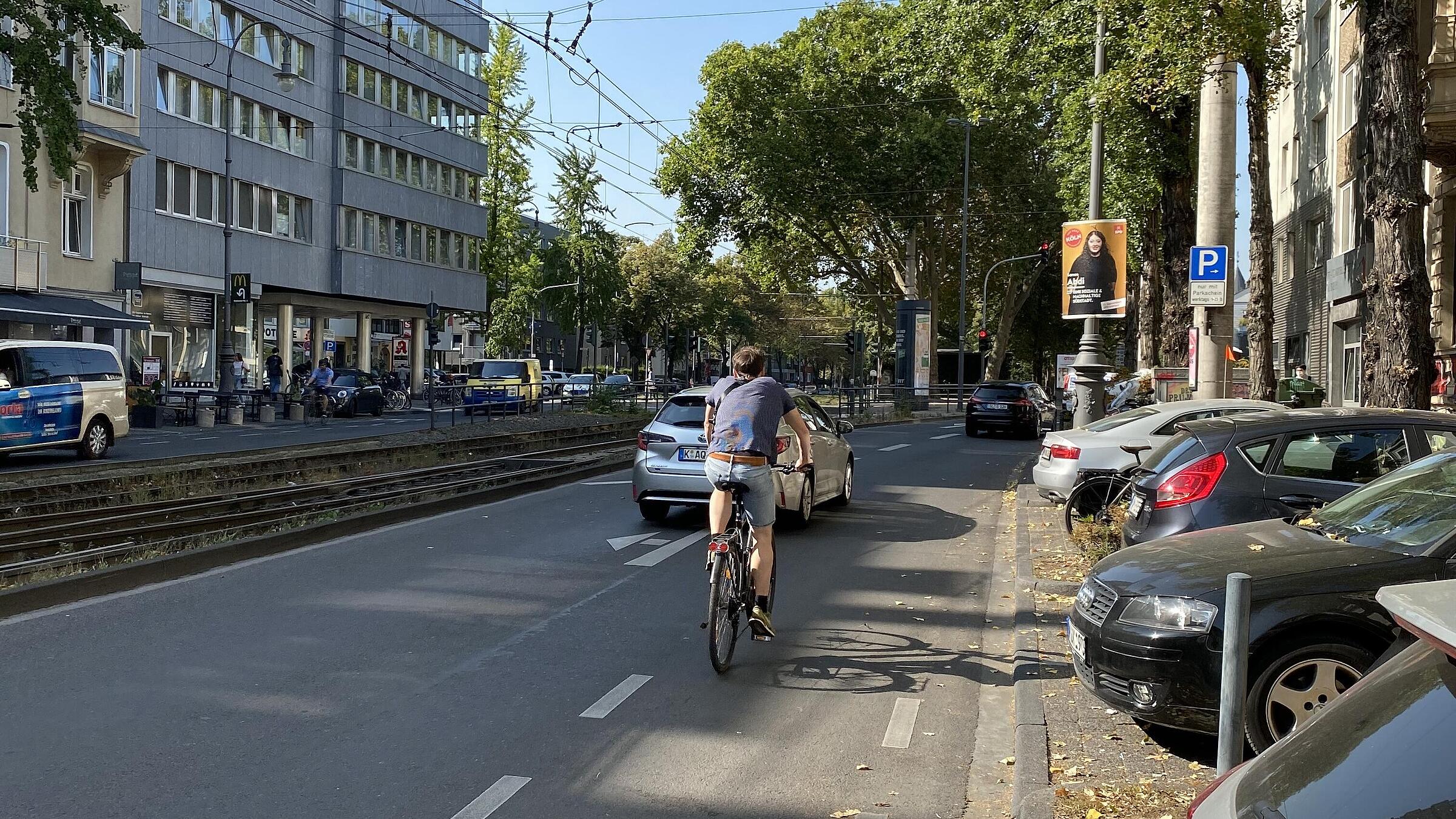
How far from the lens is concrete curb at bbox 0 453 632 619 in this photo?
8711mm

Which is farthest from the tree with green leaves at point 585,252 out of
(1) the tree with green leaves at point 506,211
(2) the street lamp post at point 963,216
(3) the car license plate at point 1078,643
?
(3) the car license plate at point 1078,643

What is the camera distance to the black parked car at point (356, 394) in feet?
124

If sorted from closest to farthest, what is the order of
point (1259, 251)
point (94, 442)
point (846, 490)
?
point (846, 490), point (1259, 251), point (94, 442)

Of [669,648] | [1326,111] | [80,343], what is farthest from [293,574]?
[1326,111]

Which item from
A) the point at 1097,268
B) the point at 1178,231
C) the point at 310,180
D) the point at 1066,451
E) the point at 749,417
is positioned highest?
the point at 310,180

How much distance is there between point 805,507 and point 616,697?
7041 mm

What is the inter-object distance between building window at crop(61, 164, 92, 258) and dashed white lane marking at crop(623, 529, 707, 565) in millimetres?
26829

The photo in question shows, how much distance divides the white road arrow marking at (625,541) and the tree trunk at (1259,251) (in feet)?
38.1

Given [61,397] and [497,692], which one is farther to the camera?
[61,397]

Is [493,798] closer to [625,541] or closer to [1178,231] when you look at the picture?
[625,541]

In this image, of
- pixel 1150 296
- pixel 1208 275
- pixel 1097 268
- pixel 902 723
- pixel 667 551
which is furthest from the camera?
pixel 1150 296

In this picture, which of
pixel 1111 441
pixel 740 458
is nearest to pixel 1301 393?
pixel 1111 441

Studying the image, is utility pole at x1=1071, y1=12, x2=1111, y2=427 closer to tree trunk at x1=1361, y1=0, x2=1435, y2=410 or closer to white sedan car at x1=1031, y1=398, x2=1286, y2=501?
white sedan car at x1=1031, y1=398, x2=1286, y2=501

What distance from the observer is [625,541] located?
1241 cm
